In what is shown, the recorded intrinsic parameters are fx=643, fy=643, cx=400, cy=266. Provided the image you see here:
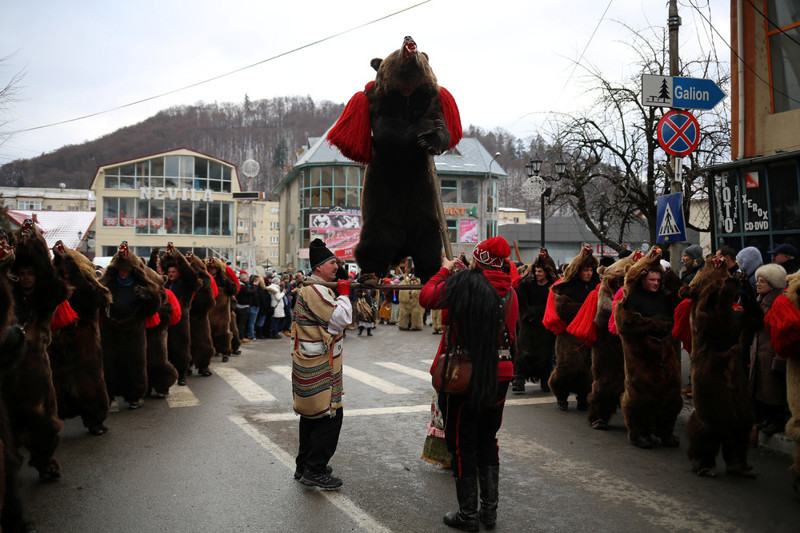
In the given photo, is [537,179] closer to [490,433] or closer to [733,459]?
[733,459]

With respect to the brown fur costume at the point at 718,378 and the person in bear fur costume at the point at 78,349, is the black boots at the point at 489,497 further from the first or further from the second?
the person in bear fur costume at the point at 78,349

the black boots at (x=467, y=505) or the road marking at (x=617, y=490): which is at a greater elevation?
the black boots at (x=467, y=505)

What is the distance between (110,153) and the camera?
8394 centimetres

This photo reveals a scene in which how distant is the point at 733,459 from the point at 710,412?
1.66 feet

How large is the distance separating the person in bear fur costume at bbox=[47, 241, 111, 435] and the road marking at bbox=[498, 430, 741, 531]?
13.8ft

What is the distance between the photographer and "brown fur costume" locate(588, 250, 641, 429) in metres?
7.08

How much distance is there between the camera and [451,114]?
4.82 meters

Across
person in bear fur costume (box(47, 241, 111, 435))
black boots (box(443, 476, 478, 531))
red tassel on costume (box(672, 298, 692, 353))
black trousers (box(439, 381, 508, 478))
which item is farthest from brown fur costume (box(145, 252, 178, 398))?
red tassel on costume (box(672, 298, 692, 353))

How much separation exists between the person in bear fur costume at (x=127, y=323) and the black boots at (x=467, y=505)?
4976 millimetres

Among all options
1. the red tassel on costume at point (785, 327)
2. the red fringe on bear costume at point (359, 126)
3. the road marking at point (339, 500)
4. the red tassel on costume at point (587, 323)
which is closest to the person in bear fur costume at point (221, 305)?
the road marking at point (339, 500)

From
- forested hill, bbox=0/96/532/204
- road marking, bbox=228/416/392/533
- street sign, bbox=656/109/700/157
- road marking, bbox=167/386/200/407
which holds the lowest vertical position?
road marking, bbox=167/386/200/407

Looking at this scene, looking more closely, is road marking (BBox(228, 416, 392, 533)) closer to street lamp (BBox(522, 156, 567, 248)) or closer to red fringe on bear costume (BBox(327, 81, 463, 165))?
red fringe on bear costume (BBox(327, 81, 463, 165))

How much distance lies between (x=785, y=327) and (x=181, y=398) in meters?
7.38

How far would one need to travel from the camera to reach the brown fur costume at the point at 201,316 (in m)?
10.3
